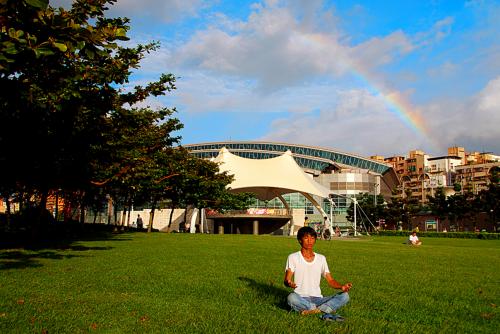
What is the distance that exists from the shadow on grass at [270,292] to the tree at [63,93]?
4.55 metres

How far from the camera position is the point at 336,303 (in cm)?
688

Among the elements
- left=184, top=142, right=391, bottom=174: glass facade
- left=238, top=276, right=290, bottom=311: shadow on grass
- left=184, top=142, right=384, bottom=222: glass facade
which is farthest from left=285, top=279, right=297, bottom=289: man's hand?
left=184, top=142, right=391, bottom=174: glass facade

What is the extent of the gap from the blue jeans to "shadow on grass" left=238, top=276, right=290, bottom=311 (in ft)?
1.43

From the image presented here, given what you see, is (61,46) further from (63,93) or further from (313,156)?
(313,156)

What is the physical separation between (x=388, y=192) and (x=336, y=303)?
118907mm

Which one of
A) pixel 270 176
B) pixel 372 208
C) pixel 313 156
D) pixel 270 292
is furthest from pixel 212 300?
pixel 313 156

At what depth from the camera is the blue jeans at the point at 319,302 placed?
22.5 feet

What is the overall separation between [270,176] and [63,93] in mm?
53076

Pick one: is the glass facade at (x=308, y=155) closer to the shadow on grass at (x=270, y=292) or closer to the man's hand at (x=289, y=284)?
the shadow on grass at (x=270, y=292)

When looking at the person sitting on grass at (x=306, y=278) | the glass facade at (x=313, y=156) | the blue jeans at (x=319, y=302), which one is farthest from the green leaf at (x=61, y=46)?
the glass facade at (x=313, y=156)

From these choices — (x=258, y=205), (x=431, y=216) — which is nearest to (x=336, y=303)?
(x=258, y=205)

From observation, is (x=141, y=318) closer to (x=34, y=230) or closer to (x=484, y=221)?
(x=34, y=230)

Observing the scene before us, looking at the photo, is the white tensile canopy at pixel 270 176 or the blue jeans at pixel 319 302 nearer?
the blue jeans at pixel 319 302

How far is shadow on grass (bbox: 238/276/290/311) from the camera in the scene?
803 centimetres
